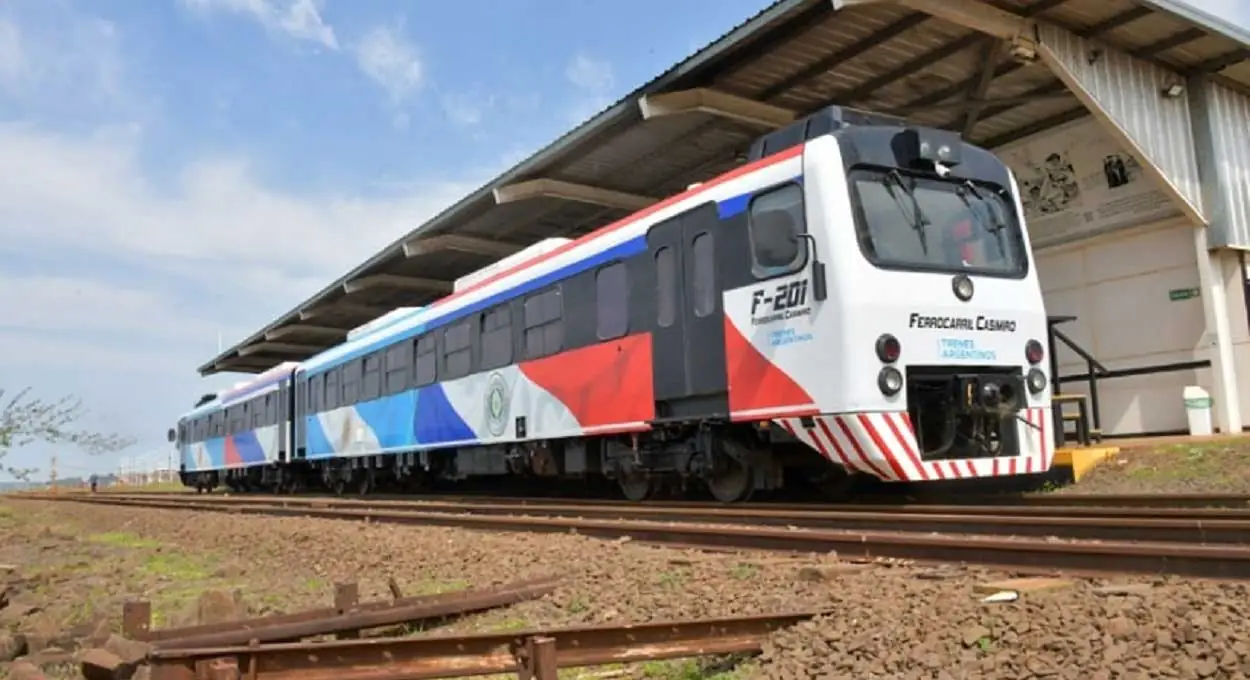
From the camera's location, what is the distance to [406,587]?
7027 millimetres

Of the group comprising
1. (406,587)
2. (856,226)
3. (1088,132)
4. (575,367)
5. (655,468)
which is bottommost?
(406,587)

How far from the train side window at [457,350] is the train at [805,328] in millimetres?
1815

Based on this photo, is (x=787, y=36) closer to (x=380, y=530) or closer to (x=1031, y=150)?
(x=1031, y=150)

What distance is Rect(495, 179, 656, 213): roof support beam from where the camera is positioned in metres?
20.1

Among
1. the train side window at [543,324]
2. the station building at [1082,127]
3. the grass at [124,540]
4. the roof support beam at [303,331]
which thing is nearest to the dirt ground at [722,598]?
the grass at [124,540]

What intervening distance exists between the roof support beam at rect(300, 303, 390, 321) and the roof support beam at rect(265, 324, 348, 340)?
7.33 feet

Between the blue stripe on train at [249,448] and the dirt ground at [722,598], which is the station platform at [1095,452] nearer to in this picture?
the dirt ground at [722,598]

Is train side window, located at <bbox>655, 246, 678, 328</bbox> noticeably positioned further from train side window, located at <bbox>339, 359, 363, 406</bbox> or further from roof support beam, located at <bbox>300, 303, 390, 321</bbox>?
roof support beam, located at <bbox>300, 303, 390, 321</bbox>

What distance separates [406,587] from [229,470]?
998 inches

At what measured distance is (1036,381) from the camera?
8.86 m

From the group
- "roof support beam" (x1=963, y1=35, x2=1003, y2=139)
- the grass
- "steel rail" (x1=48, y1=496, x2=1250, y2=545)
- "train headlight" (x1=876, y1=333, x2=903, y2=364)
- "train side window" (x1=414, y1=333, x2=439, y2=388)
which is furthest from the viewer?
"train side window" (x1=414, y1=333, x2=439, y2=388)

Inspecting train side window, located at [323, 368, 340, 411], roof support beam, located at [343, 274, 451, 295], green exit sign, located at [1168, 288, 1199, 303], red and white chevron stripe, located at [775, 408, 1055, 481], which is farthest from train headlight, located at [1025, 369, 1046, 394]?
roof support beam, located at [343, 274, 451, 295]

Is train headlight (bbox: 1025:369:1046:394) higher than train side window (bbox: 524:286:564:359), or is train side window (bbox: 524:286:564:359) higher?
train side window (bbox: 524:286:564:359)

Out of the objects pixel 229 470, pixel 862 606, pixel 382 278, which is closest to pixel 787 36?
pixel 862 606
